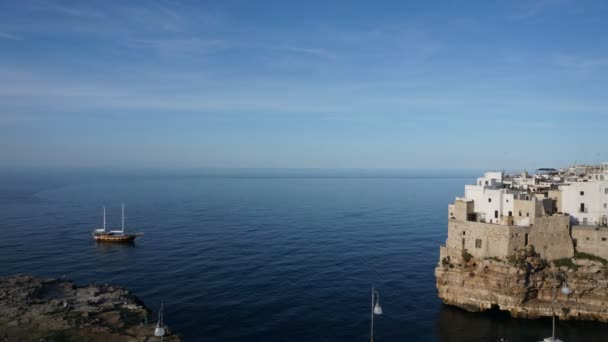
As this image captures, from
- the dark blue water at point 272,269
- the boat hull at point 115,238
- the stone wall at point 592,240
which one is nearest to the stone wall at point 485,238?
the stone wall at point 592,240

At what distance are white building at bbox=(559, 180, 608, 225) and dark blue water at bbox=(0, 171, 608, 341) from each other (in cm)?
1405

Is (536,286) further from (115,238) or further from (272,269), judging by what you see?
(115,238)

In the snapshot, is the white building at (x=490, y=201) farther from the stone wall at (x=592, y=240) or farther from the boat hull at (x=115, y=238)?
the boat hull at (x=115, y=238)

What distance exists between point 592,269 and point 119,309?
190 feet

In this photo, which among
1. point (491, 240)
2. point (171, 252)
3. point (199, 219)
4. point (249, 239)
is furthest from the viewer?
point (199, 219)

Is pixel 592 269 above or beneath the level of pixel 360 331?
above

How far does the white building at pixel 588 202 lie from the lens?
188 ft

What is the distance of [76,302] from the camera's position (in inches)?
2248

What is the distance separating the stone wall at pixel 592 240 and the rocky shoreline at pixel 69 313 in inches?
1965

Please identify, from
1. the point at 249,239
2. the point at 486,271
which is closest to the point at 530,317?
the point at 486,271

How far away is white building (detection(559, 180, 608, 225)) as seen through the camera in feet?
188

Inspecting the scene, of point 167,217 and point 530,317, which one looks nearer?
point 530,317

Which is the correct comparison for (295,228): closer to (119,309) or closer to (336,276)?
(336,276)

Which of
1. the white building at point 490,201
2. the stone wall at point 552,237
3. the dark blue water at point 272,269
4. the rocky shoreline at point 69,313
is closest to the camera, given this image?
the rocky shoreline at point 69,313
